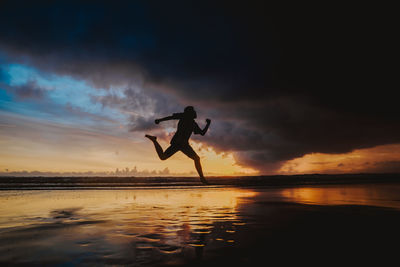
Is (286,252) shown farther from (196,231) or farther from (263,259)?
(196,231)

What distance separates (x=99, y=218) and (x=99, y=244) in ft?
12.3

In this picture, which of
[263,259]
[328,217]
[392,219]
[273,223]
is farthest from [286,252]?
[392,219]

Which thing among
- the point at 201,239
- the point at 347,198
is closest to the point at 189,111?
the point at 201,239

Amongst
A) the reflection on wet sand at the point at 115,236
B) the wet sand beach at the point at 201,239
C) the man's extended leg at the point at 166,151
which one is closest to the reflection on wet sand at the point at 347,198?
the wet sand beach at the point at 201,239

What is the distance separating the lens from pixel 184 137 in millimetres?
8953

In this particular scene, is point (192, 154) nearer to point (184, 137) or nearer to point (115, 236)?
point (184, 137)

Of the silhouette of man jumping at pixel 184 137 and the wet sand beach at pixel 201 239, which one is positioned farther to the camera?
Result: the silhouette of man jumping at pixel 184 137

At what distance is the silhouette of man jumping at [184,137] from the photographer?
8883mm

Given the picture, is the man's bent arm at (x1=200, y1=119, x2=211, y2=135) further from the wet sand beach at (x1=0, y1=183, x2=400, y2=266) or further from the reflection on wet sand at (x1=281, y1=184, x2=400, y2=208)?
the reflection on wet sand at (x1=281, y1=184, x2=400, y2=208)

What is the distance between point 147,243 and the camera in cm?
589

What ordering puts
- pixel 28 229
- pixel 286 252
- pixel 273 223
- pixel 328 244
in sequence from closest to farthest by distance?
pixel 286 252, pixel 328 244, pixel 28 229, pixel 273 223

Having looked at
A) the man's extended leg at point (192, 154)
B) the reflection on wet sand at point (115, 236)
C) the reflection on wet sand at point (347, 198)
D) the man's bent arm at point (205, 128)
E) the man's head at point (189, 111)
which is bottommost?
the reflection on wet sand at point (115, 236)

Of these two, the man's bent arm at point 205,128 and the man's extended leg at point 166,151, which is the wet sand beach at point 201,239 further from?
the man's bent arm at point 205,128

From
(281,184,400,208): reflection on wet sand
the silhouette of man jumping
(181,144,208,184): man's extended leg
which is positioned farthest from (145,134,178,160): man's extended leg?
(281,184,400,208): reflection on wet sand
